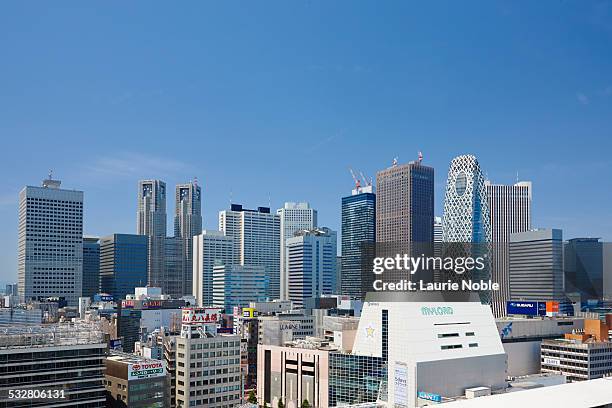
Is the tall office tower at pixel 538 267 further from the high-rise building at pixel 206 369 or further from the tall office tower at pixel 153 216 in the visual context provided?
the tall office tower at pixel 153 216

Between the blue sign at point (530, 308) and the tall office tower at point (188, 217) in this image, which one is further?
the tall office tower at point (188, 217)

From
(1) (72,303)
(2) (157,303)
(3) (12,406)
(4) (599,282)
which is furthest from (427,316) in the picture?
(1) (72,303)

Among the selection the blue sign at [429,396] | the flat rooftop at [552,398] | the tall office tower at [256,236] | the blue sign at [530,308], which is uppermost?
the tall office tower at [256,236]

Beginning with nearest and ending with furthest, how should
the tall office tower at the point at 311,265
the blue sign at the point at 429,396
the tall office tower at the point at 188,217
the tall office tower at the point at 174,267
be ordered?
the blue sign at the point at 429,396 < the tall office tower at the point at 311,265 < the tall office tower at the point at 174,267 < the tall office tower at the point at 188,217

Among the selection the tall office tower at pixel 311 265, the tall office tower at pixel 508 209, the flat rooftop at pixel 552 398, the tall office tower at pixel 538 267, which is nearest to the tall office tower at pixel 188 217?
the tall office tower at pixel 311 265

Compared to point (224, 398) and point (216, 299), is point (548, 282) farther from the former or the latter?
point (224, 398)

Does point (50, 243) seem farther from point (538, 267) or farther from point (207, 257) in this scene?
point (538, 267)
